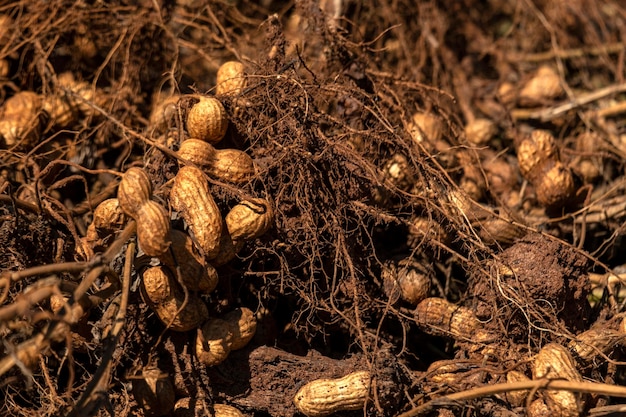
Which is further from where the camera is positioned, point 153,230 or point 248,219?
point 248,219

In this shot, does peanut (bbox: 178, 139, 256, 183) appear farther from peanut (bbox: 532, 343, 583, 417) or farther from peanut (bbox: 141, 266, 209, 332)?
peanut (bbox: 532, 343, 583, 417)

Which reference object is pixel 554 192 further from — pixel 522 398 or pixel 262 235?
pixel 262 235

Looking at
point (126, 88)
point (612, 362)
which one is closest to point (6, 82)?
point (126, 88)

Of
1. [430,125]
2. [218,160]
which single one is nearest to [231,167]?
[218,160]

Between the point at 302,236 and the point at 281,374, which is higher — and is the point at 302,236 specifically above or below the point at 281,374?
above

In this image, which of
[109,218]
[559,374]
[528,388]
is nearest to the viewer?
[528,388]

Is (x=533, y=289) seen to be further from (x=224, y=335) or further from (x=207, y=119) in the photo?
(x=207, y=119)

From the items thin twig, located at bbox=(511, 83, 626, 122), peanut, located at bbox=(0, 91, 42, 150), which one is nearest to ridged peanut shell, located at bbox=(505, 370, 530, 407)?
thin twig, located at bbox=(511, 83, 626, 122)
